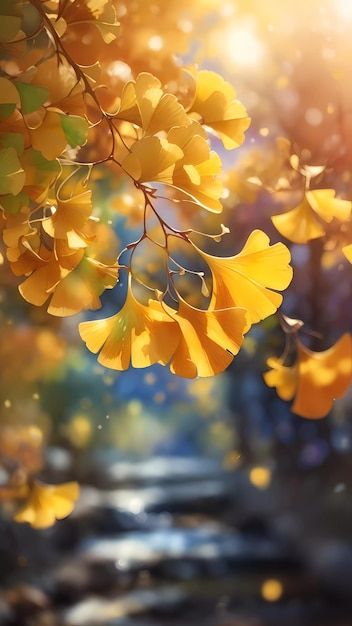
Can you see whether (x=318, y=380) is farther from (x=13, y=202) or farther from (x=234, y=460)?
(x=234, y=460)

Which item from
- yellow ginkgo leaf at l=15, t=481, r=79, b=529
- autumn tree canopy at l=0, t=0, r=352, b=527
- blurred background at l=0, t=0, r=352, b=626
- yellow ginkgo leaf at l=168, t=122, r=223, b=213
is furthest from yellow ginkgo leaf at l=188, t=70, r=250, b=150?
blurred background at l=0, t=0, r=352, b=626

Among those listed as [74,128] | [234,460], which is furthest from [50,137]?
[234,460]

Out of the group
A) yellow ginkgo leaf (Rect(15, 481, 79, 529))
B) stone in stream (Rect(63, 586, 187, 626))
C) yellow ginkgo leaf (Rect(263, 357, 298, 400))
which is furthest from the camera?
stone in stream (Rect(63, 586, 187, 626))

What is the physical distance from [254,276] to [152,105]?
0.18 metres

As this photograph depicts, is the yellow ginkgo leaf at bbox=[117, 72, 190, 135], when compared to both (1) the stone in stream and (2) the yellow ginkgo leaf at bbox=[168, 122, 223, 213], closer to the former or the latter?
(2) the yellow ginkgo leaf at bbox=[168, 122, 223, 213]

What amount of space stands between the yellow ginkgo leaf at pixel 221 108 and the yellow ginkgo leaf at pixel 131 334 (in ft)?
0.71

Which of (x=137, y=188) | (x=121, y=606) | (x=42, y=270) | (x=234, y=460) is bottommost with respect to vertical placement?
(x=121, y=606)

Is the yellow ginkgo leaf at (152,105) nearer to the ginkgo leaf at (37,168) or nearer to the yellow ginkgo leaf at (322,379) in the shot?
the ginkgo leaf at (37,168)

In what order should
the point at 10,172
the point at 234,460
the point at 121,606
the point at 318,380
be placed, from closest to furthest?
the point at 10,172 < the point at 318,380 < the point at 234,460 < the point at 121,606

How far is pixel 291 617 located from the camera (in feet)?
16.0

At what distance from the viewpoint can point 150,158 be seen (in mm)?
759

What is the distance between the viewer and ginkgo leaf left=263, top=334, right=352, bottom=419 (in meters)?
1.00

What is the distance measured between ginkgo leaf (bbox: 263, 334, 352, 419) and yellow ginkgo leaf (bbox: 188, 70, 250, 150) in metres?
0.26

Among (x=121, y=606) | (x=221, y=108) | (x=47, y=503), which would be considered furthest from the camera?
(x=121, y=606)
